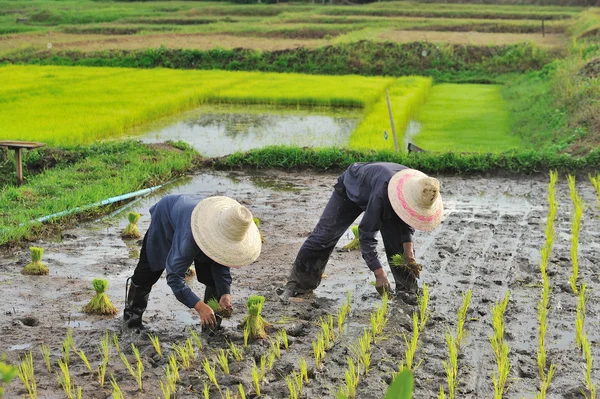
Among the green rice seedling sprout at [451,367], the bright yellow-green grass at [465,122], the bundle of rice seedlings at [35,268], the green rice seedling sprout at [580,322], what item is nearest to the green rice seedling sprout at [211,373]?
the green rice seedling sprout at [451,367]

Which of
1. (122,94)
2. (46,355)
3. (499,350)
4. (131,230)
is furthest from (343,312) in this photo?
(122,94)

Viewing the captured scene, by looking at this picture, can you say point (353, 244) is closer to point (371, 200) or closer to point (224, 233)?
point (371, 200)

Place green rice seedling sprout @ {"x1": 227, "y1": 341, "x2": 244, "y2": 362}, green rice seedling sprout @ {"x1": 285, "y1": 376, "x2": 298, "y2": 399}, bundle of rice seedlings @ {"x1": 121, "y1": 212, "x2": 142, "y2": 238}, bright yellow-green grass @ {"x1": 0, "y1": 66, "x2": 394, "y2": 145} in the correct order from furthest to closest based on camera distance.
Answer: bright yellow-green grass @ {"x1": 0, "y1": 66, "x2": 394, "y2": 145} < bundle of rice seedlings @ {"x1": 121, "y1": 212, "x2": 142, "y2": 238} < green rice seedling sprout @ {"x1": 227, "y1": 341, "x2": 244, "y2": 362} < green rice seedling sprout @ {"x1": 285, "y1": 376, "x2": 298, "y2": 399}

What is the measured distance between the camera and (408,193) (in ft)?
15.7

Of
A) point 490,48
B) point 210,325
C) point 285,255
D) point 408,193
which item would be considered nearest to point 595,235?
point 285,255

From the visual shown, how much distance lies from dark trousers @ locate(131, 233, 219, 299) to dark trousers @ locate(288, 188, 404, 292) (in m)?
1.09

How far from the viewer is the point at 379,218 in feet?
16.2

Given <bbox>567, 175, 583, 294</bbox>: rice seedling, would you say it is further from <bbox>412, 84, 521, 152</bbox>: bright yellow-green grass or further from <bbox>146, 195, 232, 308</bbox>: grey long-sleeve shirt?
<bbox>146, 195, 232, 308</bbox>: grey long-sleeve shirt

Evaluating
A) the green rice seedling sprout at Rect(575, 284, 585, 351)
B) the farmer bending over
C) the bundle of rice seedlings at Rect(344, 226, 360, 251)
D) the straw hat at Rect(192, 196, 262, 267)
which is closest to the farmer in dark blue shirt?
the straw hat at Rect(192, 196, 262, 267)

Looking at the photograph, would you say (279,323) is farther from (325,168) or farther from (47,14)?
(47,14)

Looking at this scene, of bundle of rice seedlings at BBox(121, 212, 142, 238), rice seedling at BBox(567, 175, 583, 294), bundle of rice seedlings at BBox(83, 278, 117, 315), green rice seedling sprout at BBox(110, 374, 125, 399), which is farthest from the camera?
bundle of rice seedlings at BBox(121, 212, 142, 238)

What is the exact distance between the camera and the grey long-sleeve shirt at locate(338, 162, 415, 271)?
4.93 m

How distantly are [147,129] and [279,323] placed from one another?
8169mm

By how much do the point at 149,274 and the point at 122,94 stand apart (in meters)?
10.8
